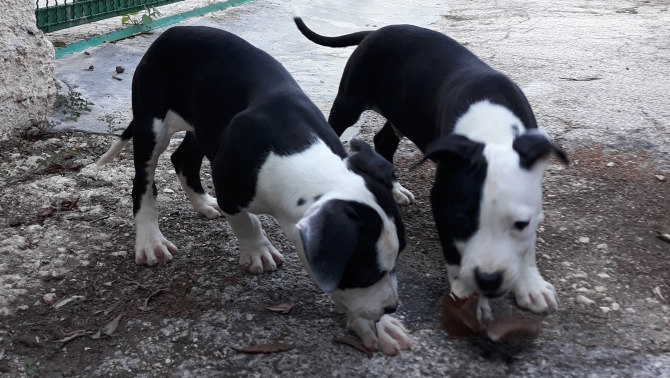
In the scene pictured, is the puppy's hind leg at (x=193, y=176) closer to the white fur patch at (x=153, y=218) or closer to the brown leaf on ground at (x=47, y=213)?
the white fur patch at (x=153, y=218)

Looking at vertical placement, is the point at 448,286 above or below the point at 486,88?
below

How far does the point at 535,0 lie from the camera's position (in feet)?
37.1

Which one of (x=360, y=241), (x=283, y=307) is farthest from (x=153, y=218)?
(x=360, y=241)

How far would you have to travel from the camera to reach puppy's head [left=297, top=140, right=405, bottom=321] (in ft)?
7.88

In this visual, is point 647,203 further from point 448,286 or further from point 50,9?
point 50,9

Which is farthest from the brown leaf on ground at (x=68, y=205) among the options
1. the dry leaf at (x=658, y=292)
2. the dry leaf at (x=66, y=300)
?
the dry leaf at (x=658, y=292)

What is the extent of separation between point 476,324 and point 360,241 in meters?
0.80

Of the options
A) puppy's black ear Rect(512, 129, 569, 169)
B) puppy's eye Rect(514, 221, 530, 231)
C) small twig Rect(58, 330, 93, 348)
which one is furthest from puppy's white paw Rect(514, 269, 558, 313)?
small twig Rect(58, 330, 93, 348)

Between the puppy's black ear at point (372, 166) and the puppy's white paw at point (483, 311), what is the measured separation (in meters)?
0.75

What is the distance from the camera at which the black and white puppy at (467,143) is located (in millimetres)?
2705

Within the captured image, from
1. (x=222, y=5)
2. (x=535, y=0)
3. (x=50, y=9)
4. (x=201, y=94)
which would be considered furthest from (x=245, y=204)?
(x=535, y=0)

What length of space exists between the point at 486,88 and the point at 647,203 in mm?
1496

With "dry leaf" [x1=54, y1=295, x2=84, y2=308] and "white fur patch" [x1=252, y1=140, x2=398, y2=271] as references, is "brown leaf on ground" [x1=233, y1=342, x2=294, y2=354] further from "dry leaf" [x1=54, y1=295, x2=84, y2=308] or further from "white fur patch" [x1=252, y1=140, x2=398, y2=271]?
"dry leaf" [x1=54, y1=295, x2=84, y2=308]

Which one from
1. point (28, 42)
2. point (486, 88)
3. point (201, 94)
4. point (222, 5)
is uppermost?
point (486, 88)
